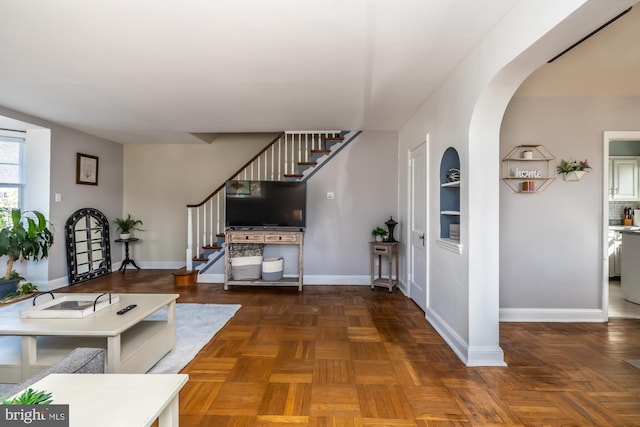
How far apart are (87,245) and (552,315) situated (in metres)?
6.46

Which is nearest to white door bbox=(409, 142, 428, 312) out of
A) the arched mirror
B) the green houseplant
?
the green houseplant

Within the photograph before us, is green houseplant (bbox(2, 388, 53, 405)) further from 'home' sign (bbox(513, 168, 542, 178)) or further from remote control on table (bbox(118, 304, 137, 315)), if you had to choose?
'home' sign (bbox(513, 168, 542, 178))

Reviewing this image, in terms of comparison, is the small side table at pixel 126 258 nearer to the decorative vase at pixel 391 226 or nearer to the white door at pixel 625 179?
the decorative vase at pixel 391 226

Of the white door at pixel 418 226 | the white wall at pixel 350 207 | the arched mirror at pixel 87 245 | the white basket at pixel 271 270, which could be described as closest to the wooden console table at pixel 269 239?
the white basket at pixel 271 270

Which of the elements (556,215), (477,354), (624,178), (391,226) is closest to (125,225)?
(391,226)

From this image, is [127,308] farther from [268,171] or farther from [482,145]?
[268,171]

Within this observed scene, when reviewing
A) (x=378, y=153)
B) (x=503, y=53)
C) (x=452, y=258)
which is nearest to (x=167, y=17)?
(x=503, y=53)

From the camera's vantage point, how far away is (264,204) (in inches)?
187

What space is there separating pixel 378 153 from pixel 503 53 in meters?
2.96

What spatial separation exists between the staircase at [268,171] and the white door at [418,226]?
1367 mm

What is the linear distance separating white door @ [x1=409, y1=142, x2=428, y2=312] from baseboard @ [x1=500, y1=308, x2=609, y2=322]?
85 cm

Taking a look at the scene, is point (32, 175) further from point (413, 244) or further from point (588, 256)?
point (588, 256)

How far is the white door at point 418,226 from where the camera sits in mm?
3598

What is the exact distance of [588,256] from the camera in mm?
3285
